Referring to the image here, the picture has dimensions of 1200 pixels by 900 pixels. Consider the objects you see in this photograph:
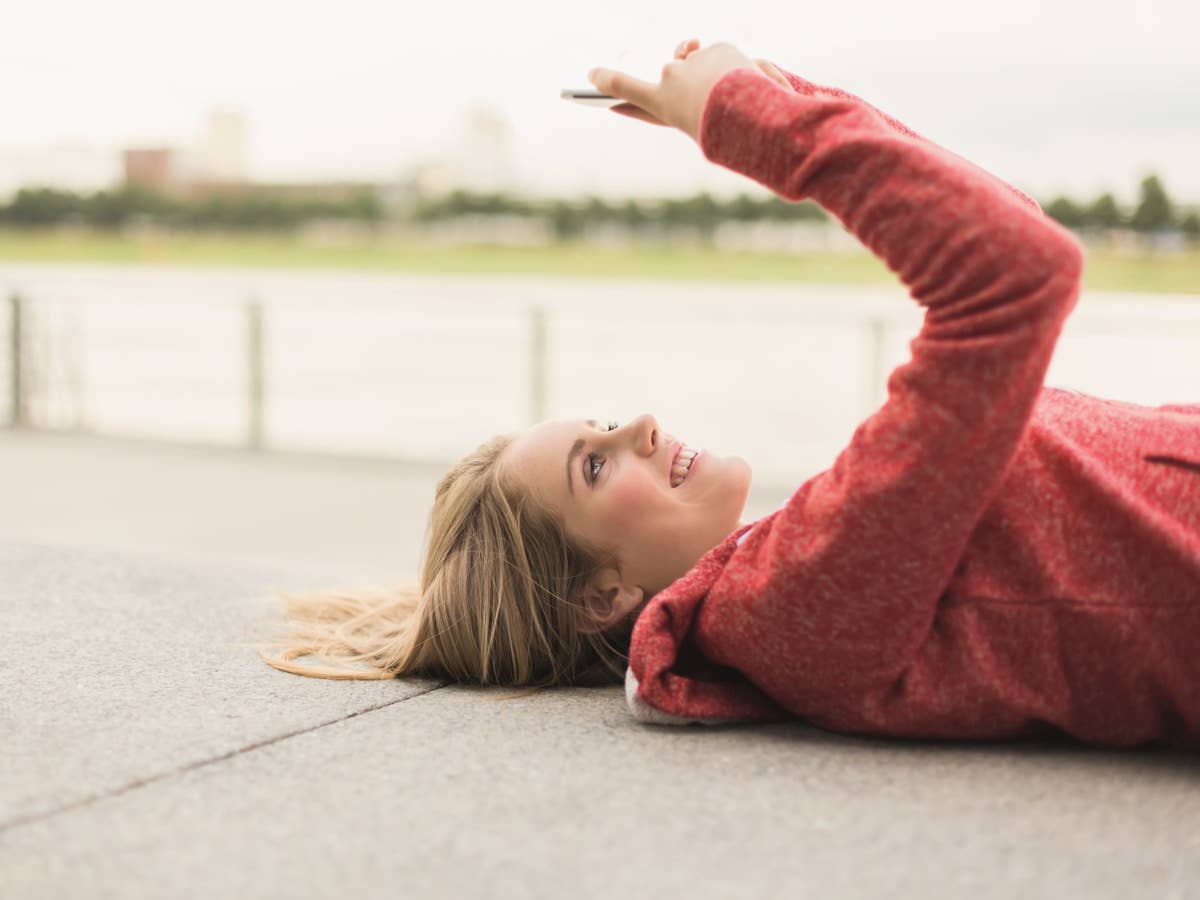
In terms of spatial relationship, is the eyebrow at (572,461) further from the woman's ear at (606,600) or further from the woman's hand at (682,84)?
the woman's hand at (682,84)

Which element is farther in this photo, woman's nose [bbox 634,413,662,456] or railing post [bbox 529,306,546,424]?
railing post [bbox 529,306,546,424]

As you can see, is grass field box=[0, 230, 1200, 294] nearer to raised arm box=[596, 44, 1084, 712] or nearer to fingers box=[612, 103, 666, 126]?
fingers box=[612, 103, 666, 126]

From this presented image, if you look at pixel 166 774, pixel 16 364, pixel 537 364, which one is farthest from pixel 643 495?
pixel 16 364

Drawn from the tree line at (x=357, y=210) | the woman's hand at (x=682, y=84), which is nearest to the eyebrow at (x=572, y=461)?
the woman's hand at (x=682, y=84)

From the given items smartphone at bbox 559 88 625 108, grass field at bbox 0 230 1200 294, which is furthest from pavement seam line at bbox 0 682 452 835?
grass field at bbox 0 230 1200 294

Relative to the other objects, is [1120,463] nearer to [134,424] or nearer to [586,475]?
[586,475]

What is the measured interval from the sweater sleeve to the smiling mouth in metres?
0.30

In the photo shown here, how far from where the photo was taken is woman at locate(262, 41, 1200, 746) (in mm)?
1361

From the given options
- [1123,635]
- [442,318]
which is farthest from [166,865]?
[442,318]

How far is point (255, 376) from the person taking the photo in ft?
22.5

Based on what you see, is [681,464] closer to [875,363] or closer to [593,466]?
[593,466]

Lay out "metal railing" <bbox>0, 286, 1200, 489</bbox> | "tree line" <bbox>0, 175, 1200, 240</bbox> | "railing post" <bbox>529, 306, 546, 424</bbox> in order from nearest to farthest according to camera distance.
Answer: "metal railing" <bbox>0, 286, 1200, 489</bbox>
"railing post" <bbox>529, 306, 546, 424</bbox>
"tree line" <bbox>0, 175, 1200, 240</bbox>

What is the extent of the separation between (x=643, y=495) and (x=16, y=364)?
649 centimetres

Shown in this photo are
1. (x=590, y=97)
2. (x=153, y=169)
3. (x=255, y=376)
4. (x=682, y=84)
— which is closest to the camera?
(x=682, y=84)
